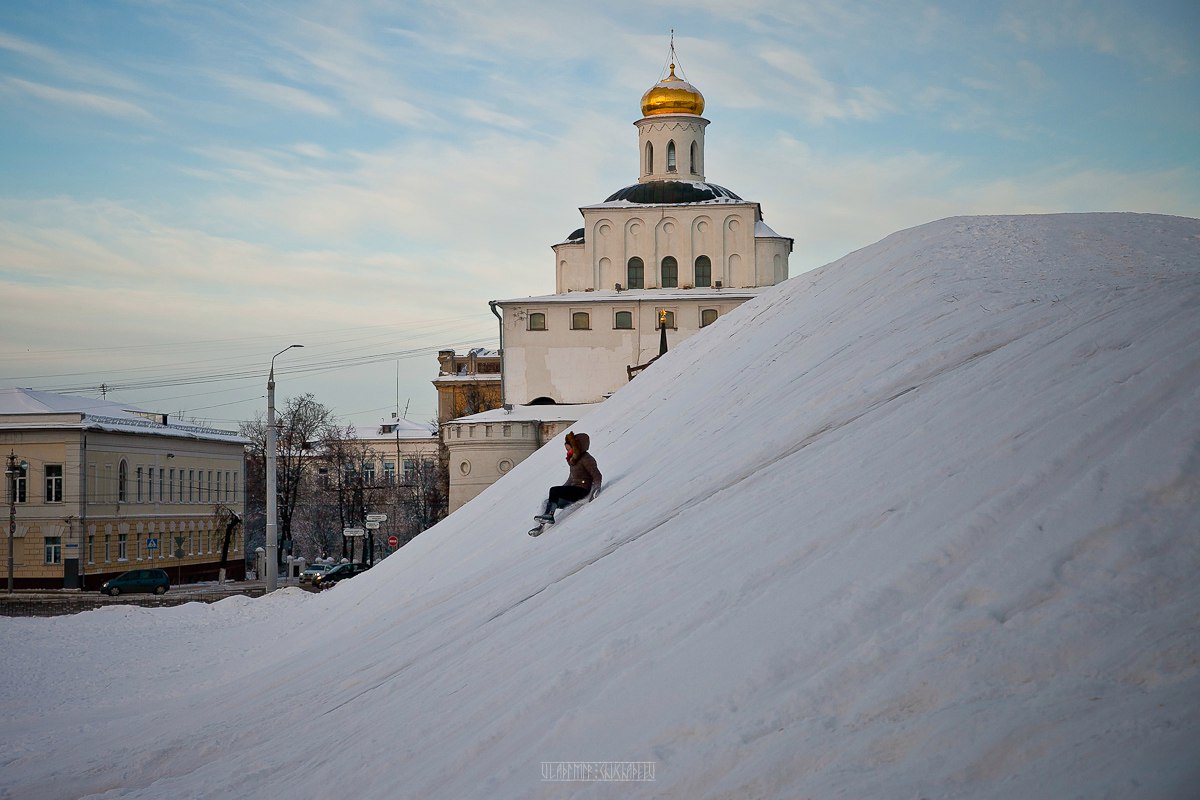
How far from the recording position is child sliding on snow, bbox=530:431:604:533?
12430 mm

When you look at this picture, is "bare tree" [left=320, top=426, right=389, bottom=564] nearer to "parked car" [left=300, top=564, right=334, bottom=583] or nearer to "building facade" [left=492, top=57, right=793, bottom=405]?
"building facade" [left=492, top=57, right=793, bottom=405]

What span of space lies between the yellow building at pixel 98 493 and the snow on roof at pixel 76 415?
4 centimetres

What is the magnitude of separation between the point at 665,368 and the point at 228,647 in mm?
8221

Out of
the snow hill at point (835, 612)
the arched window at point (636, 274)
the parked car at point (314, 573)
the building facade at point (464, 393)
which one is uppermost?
the arched window at point (636, 274)

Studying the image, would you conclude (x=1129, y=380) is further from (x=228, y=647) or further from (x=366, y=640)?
(x=228, y=647)

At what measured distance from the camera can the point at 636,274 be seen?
62500 mm

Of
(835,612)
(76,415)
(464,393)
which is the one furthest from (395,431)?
(835,612)

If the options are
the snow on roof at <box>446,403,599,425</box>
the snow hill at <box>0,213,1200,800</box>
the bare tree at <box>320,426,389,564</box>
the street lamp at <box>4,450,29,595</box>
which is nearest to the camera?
the snow hill at <box>0,213,1200,800</box>

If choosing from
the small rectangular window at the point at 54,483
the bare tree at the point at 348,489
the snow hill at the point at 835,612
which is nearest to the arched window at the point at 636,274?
the bare tree at the point at 348,489

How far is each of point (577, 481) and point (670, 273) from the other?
50.5m

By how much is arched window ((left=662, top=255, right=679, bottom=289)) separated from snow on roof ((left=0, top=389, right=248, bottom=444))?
2309cm

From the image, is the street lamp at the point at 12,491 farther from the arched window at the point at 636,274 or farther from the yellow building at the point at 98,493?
the arched window at the point at 636,274

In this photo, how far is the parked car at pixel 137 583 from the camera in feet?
121

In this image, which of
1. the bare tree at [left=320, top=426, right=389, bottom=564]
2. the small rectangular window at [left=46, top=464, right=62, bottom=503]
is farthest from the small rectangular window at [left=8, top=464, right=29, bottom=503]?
the bare tree at [left=320, top=426, right=389, bottom=564]
